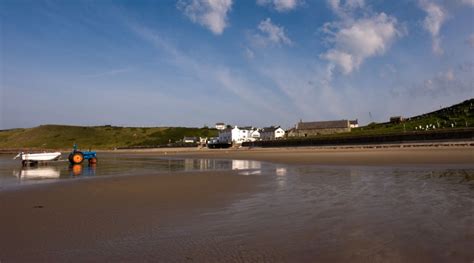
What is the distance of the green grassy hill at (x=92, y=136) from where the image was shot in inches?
4998

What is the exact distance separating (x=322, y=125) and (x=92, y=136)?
289ft

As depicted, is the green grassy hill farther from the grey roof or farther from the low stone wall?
the grey roof

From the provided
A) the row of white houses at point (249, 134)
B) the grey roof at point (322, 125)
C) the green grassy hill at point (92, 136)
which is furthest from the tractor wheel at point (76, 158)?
the grey roof at point (322, 125)

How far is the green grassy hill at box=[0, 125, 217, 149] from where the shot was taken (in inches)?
4998

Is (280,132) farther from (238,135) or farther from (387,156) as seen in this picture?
(387,156)

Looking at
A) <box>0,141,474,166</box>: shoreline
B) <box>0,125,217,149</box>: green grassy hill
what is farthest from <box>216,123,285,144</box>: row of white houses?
<box>0,141,474,166</box>: shoreline

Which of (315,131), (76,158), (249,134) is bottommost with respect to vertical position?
(76,158)

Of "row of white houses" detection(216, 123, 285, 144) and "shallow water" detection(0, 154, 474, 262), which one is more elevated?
"row of white houses" detection(216, 123, 285, 144)

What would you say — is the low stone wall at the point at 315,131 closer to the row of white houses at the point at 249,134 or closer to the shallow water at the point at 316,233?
the row of white houses at the point at 249,134

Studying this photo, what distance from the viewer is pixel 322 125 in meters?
116

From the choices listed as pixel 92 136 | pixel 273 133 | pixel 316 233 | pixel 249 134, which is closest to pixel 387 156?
pixel 316 233

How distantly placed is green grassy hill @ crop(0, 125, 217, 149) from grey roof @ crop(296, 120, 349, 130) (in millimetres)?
38161

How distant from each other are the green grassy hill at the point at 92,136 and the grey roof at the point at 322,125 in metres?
38.2

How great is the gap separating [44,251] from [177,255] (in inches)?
89.8
